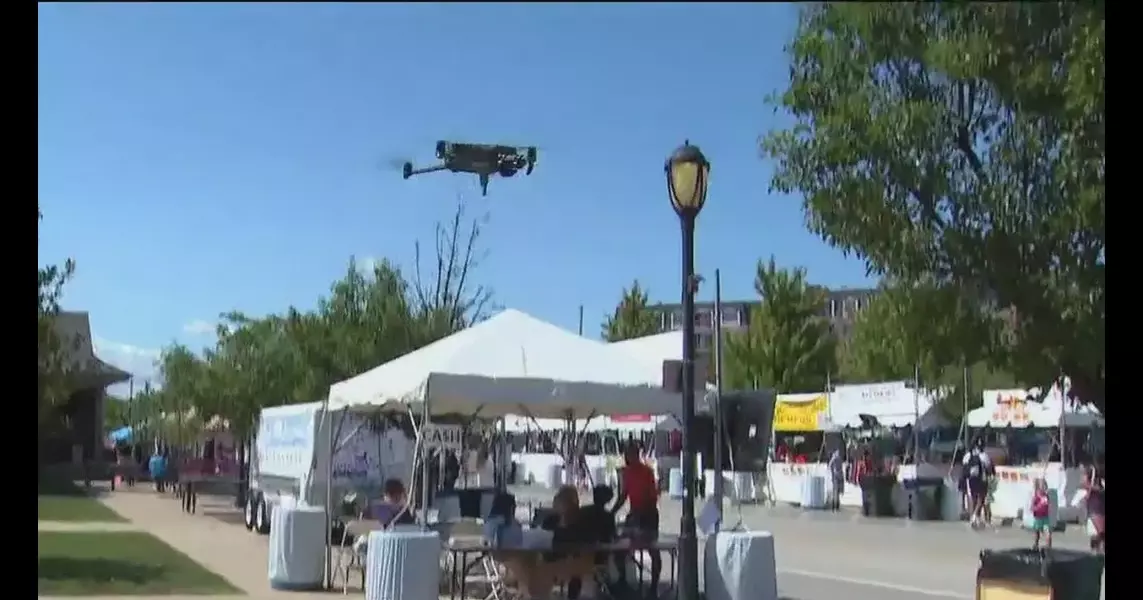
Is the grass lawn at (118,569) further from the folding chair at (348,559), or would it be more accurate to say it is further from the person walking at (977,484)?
the person walking at (977,484)

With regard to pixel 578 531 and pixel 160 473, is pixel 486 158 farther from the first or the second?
pixel 160 473

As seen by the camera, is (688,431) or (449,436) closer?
(688,431)

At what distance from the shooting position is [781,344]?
185ft

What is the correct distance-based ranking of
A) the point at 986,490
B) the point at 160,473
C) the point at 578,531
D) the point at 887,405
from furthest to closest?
the point at 160,473 < the point at 887,405 < the point at 986,490 < the point at 578,531

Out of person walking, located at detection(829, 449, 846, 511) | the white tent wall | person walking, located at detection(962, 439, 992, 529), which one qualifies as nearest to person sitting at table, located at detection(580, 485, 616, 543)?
person walking, located at detection(962, 439, 992, 529)

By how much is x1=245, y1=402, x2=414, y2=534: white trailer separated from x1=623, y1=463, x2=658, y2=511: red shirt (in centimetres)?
647

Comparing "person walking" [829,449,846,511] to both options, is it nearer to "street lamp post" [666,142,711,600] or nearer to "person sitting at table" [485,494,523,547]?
"person sitting at table" [485,494,523,547]

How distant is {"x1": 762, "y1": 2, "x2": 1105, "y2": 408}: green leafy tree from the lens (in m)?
9.17

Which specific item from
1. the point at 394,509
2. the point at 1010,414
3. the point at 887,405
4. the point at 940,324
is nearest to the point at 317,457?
the point at 394,509

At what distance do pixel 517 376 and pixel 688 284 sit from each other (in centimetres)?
244

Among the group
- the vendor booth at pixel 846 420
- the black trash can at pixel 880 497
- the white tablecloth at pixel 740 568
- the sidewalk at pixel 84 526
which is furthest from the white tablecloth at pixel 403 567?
the vendor booth at pixel 846 420

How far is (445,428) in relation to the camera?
21891 mm
